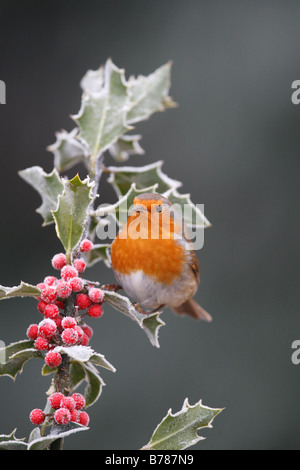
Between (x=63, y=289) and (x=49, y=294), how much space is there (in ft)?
0.12

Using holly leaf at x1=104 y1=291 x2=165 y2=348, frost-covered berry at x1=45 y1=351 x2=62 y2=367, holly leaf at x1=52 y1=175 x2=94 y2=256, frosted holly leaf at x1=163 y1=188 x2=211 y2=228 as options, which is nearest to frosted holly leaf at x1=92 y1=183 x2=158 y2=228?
frosted holly leaf at x1=163 y1=188 x2=211 y2=228

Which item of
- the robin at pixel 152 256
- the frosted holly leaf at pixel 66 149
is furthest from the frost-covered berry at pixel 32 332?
the frosted holly leaf at pixel 66 149

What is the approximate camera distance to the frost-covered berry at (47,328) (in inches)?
50.8

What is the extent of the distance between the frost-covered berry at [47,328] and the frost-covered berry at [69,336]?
0.03 m

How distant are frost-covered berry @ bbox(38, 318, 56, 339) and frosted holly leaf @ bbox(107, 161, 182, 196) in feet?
2.79

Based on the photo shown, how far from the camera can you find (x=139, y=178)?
2.05 meters

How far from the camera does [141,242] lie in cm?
213

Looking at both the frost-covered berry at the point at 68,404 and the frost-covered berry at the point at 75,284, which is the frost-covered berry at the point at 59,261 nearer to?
the frost-covered berry at the point at 75,284

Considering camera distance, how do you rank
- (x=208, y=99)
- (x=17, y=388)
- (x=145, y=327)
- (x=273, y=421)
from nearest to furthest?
(x=145, y=327), (x=17, y=388), (x=273, y=421), (x=208, y=99)

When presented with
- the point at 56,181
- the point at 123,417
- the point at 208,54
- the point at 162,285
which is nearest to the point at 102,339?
the point at 123,417

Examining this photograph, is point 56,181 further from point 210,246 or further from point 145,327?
point 210,246

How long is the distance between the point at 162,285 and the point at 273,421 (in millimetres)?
1978

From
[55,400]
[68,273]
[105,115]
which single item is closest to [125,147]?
[105,115]

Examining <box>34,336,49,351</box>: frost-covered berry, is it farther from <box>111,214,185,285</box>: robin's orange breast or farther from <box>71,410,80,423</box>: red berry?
<box>111,214,185,285</box>: robin's orange breast
